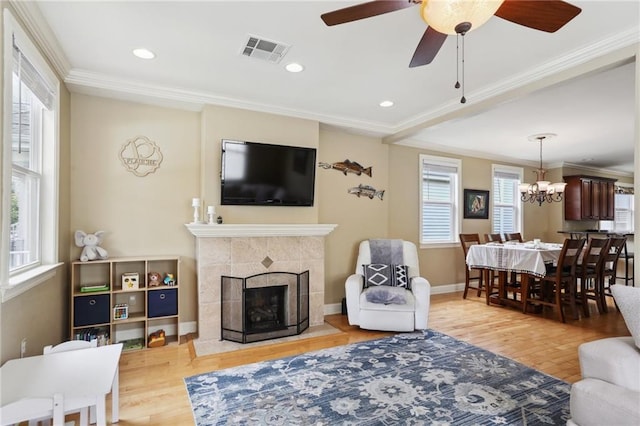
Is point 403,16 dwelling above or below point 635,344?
above

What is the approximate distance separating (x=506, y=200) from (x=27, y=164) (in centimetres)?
720

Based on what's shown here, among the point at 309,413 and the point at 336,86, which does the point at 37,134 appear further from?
the point at 309,413

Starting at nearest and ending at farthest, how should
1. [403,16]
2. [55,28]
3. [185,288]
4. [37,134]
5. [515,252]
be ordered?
[403,16] → [55,28] → [37,134] → [185,288] → [515,252]

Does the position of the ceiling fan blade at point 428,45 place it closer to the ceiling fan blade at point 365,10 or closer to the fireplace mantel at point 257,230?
the ceiling fan blade at point 365,10

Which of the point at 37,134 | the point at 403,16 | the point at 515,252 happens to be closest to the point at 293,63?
the point at 403,16

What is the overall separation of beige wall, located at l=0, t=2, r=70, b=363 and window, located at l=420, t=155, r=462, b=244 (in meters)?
4.72

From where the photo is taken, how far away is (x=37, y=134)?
2633 mm

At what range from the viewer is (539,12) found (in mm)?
1548

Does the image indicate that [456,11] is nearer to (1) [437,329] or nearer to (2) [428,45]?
(2) [428,45]

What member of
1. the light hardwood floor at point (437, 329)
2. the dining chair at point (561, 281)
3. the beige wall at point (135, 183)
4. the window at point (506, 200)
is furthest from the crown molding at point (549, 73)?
the window at point (506, 200)

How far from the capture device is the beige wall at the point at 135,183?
3.30m

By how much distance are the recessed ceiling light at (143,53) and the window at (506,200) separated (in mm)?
5954

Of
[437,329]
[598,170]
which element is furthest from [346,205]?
[598,170]

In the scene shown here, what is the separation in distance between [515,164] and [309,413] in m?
6.49
